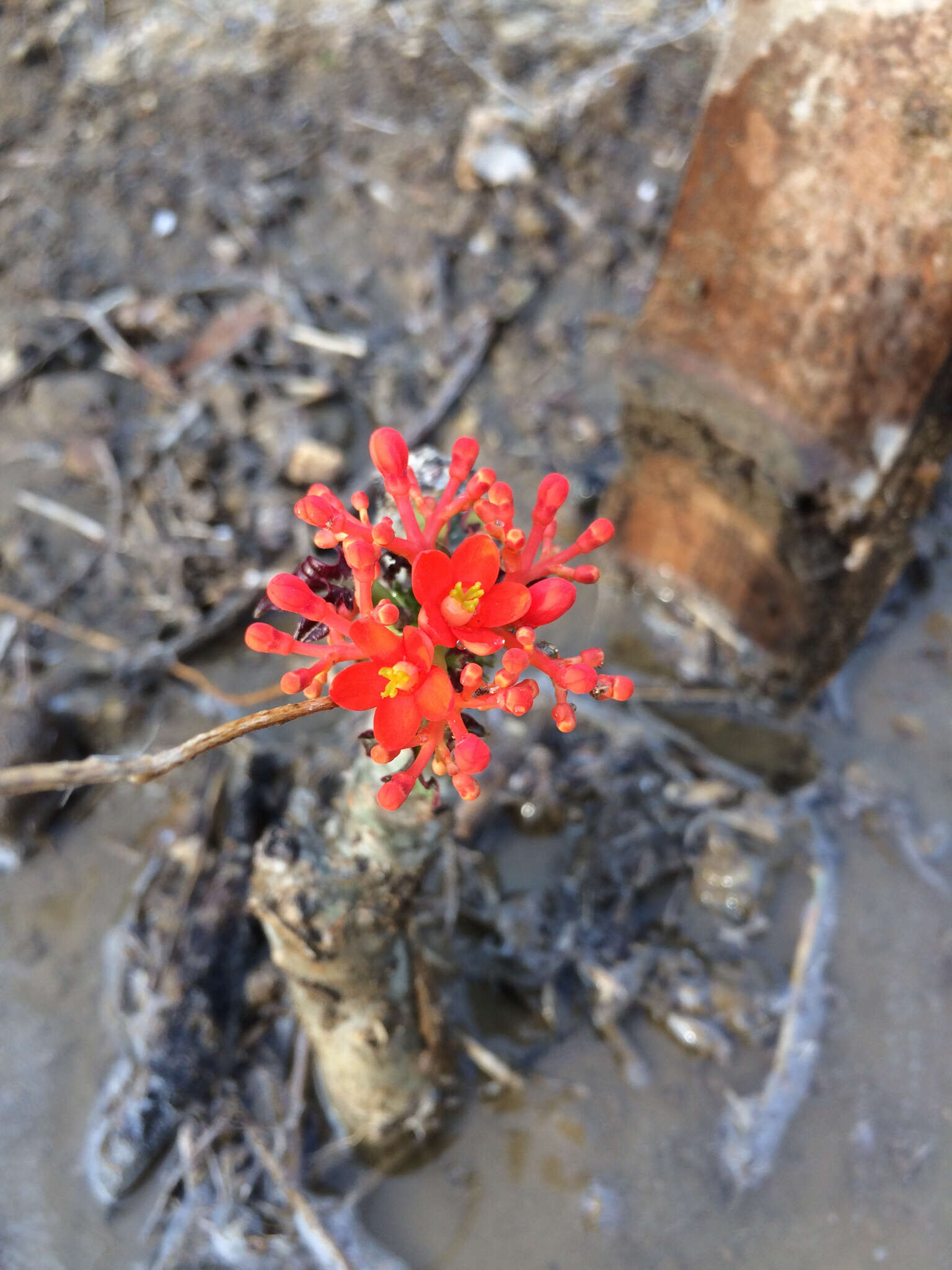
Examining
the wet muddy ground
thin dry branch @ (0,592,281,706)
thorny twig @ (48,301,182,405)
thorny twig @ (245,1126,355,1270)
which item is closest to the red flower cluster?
thorny twig @ (245,1126,355,1270)

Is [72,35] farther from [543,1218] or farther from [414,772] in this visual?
[543,1218]

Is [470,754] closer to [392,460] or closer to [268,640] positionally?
[268,640]

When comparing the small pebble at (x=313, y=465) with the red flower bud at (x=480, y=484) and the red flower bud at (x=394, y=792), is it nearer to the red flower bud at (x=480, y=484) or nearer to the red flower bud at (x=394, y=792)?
the red flower bud at (x=480, y=484)

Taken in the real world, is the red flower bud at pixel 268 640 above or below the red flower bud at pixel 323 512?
below

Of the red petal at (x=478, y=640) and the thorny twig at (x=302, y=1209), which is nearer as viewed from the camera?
the red petal at (x=478, y=640)

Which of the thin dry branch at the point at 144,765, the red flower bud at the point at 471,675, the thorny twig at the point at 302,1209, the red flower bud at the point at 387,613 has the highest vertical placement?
the red flower bud at the point at 387,613

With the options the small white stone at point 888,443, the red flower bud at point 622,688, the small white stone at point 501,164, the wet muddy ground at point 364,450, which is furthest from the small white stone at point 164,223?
the red flower bud at point 622,688

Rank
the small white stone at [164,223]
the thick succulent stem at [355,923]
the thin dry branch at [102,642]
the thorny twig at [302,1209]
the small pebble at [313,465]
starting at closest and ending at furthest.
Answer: the thick succulent stem at [355,923] → the thorny twig at [302,1209] → the thin dry branch at [102,642] → the small pebble at [313,465] → the small white stone at [164,223]
